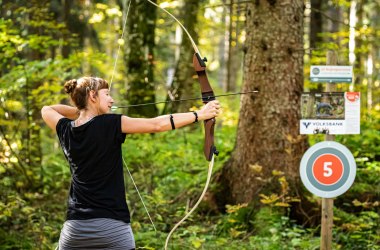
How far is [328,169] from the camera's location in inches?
185

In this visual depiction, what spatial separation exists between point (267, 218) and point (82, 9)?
1068cm

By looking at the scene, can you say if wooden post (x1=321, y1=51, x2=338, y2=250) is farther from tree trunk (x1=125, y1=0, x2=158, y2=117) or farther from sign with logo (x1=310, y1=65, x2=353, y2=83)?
tree trunk (x1=125, y1=0, x2=158, y2=117)

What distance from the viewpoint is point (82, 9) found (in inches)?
584

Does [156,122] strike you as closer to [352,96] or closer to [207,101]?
[207,101]

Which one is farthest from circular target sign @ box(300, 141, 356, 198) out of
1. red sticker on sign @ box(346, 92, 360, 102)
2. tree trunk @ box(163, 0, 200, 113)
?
tree trunk @ box(163, 0, 200, 113)

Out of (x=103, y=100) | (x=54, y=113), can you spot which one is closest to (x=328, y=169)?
(x=103, y=100)

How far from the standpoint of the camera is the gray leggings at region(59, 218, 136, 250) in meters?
3.04

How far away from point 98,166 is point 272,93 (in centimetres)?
323

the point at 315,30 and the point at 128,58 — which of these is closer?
the point at 128,58

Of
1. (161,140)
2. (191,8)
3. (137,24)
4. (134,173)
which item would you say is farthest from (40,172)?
(191,8)

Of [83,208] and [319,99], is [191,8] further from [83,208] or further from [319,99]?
[83,208]

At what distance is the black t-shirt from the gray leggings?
0.03m

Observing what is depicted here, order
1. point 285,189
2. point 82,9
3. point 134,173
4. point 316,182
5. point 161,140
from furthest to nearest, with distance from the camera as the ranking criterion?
1. point 82,9
2. point 161,140
3. point 134,173
4. point 285,189
5. point 316,182

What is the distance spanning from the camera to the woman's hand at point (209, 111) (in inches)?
126
